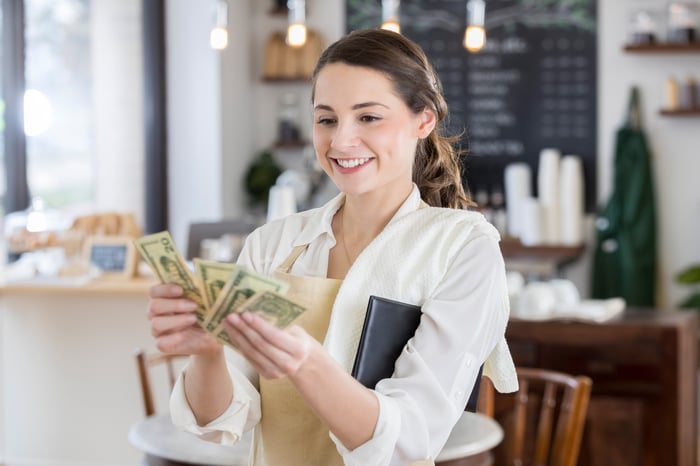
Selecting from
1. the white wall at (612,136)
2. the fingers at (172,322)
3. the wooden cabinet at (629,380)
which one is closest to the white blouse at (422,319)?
the fingers at (172,322)

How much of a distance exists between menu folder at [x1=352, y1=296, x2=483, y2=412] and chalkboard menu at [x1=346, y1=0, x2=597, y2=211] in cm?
451

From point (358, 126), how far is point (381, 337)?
0.27 metres

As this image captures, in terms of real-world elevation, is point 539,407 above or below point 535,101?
below

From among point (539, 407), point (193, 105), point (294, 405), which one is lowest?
point (539, 407)

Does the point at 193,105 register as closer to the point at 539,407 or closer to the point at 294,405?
the point at 539,407

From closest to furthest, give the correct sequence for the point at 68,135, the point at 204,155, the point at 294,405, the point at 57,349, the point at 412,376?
the point at 412,376
the point at 294,405
the point at 57,349
the point at 68,135
the point at 204,155

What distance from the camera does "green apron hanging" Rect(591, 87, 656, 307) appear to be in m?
5.65

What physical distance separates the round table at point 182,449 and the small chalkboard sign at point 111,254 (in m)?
1.84

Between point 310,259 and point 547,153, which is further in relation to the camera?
point 547,153

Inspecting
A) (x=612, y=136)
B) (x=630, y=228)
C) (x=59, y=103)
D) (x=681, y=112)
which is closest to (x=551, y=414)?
(x=630, y=228)

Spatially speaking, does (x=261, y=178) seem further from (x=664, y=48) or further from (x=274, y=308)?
(x=274, y=308)

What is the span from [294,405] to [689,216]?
4652 mm

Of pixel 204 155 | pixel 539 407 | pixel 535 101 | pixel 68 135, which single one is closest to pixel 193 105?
pixel 204 155

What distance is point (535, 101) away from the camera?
19.6ft
